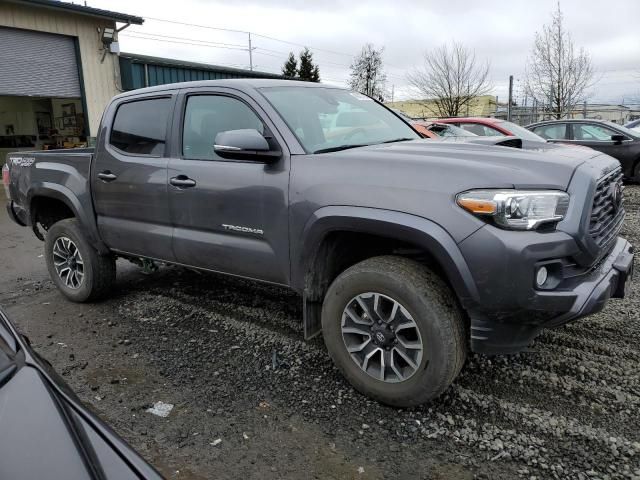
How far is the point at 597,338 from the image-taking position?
12.0ft

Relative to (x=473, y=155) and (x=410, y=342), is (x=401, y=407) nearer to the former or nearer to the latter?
(x=410, y=342)

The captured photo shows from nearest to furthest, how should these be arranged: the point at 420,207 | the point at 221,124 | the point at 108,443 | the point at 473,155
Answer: the point at 108,443 → the point at 420,207 → the point at 473,155 → the point at 221,124

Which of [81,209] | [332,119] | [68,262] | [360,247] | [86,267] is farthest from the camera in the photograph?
[68,262]

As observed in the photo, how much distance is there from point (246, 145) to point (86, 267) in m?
2.47

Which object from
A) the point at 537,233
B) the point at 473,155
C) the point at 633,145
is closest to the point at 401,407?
the point at 537,233

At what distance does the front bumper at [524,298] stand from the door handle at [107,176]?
3.02 meters

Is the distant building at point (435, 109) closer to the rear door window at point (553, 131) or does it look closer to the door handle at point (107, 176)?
the rear door window at point (553, 131)

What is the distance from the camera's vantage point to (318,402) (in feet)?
10.1

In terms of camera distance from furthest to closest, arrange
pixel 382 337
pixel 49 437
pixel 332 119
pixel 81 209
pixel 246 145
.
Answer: pixel 81 209 < pixel 332 119 < pixel 246 145 < pixel 382 337 < pixel 49 437

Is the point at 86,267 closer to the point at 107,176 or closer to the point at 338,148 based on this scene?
the point at 107,176

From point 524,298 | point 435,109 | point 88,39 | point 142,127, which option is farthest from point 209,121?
point 435,109

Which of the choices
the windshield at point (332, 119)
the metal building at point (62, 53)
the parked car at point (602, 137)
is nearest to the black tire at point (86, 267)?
the windshield at point (332, 119)

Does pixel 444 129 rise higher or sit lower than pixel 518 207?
higher

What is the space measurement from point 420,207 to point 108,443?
1786mm
